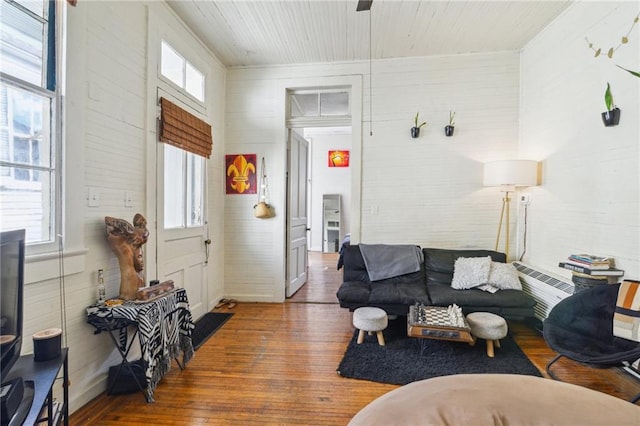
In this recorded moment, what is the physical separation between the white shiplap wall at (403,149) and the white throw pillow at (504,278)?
2.21ft

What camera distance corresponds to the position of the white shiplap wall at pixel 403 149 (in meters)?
3.74

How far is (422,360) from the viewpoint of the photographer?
2480 mm

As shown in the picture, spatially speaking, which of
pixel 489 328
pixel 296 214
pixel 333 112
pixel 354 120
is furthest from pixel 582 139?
pixel 296 214

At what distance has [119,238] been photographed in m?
2.07

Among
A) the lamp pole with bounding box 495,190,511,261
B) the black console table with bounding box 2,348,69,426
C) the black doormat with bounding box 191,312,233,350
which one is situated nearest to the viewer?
the black console table with bounding box 2,348,69,426

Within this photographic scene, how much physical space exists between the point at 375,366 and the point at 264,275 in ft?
6.94

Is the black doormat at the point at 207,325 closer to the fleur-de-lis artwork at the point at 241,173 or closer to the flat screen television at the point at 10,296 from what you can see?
the fleur-de-lis artwork at the point at 241,173

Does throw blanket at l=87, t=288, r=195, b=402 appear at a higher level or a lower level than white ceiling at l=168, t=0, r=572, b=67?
lower

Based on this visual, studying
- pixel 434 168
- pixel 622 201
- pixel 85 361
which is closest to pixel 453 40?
pixel 434 168

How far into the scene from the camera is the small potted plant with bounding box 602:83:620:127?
2.29 metres

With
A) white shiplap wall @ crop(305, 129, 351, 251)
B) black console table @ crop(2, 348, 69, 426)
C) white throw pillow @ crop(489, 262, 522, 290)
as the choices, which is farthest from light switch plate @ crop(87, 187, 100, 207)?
white shiplap wall @ crop(305, 129, 351, 251)

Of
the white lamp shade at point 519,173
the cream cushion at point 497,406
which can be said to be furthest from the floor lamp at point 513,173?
the cream cushion at point 497,406

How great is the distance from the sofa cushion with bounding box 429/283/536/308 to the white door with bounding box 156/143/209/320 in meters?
2.60

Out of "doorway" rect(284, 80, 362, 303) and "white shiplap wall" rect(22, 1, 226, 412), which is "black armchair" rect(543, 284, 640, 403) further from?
"white shiplap wall" rect(22, 1, 226, 412)
